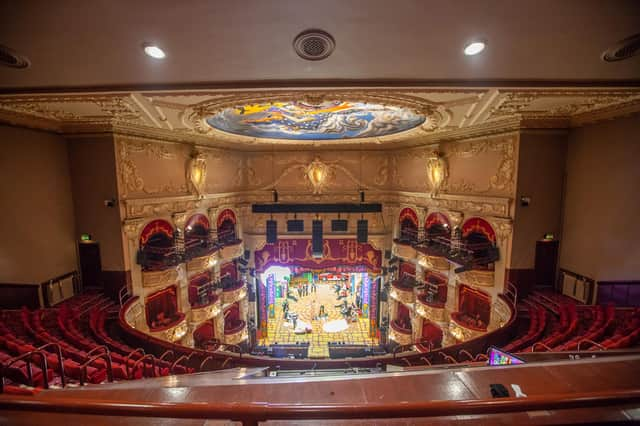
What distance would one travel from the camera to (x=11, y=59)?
3266 mm

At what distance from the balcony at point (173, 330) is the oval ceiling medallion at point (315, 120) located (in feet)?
22.4

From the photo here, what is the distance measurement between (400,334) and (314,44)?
40.8 ft

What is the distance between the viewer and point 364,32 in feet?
9.12

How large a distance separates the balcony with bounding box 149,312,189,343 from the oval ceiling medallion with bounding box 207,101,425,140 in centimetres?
682

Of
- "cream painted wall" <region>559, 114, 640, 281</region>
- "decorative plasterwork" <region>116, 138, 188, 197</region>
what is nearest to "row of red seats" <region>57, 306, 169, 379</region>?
"decorative plasterwork" <region>116, 138, 188, 197</region>

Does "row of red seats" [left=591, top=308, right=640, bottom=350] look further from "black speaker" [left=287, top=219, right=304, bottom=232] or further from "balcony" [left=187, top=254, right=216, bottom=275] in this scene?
"balcony" [left=187, top=254, right=216, bottom=275]

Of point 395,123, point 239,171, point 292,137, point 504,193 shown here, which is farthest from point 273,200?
point 504,193

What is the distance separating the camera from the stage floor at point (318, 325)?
13414 mm

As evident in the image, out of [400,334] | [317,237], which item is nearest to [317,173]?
[317,237]

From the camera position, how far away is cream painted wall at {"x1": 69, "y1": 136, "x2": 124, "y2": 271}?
7285 millimetres

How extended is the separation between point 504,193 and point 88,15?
30.2 feet

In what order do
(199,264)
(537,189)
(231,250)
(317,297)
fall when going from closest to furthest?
(537,189), (199,264), (231,250), (317,297)

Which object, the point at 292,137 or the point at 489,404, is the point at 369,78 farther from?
the point at 292,137

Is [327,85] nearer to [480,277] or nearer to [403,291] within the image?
[480,277]
